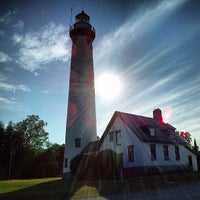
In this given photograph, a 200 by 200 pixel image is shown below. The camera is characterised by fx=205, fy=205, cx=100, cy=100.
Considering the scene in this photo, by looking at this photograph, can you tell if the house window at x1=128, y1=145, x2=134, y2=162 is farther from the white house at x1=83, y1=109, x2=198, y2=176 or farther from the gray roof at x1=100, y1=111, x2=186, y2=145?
the gray roof at x1=100, y1=111, x2=186, y2=145

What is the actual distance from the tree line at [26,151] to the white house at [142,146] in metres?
20.6

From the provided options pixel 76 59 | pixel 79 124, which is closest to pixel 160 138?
pixel 79 124

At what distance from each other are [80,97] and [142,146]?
1100 cm

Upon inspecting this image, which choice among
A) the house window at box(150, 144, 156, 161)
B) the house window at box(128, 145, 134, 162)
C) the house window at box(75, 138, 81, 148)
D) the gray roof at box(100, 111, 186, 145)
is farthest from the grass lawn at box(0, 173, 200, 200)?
the house window at box(75, 138, 81, 148)

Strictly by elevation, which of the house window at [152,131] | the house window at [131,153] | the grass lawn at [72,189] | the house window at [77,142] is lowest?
the grass lawn at [72,189]

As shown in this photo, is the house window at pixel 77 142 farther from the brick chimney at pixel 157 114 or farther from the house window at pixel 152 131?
the brick chimney at pixel 157 114

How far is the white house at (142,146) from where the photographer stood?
2272 centimetres

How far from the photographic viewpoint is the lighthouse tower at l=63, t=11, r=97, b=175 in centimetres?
2781

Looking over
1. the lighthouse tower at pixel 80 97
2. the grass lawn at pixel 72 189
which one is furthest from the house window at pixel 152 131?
the grass lawn at pixel 72 189

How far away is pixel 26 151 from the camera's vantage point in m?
43.4

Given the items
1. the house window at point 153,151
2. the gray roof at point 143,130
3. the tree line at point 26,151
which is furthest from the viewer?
the tree line at point 26,151

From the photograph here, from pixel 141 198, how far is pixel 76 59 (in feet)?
80.0

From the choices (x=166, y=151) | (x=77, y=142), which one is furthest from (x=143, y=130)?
(x=77, y=142)

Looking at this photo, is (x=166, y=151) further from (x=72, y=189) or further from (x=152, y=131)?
(x=72, y=189)
